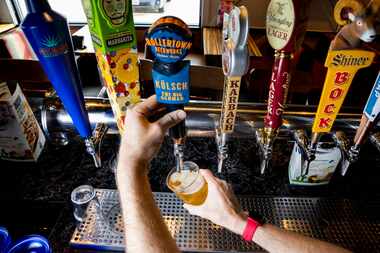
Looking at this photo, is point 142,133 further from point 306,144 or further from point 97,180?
point 306,144

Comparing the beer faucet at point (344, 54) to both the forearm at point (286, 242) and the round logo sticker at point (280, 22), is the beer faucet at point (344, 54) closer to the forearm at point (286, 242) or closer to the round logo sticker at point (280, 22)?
the round logo sticker at point (280, 22)

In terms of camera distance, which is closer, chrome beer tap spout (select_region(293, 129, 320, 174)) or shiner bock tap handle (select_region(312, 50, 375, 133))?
shiner bock tap handle (select_region(312, 50, 375, 133))

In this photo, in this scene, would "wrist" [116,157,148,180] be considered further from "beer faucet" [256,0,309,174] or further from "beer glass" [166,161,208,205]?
"beer faucet" [256,0,309,174]

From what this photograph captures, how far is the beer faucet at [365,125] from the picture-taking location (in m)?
0.70

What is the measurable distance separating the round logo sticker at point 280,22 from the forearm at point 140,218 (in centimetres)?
49

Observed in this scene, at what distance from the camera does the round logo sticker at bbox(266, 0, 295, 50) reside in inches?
23.9

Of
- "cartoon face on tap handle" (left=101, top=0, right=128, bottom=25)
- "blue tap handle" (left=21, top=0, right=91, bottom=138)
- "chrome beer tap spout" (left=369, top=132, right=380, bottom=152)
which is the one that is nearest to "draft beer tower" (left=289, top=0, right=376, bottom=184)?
"chrome beer tap spout" (left=369, top=132, right=380, bottom=152)

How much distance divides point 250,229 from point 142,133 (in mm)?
438

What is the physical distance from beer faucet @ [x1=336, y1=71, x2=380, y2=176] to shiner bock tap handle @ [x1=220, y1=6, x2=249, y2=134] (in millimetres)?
362

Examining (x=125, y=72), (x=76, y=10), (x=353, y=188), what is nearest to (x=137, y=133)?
(x=125, y=72)

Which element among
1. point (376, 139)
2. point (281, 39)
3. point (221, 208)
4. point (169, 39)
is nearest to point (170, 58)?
point (169, 39)

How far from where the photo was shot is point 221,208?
0.84 metres

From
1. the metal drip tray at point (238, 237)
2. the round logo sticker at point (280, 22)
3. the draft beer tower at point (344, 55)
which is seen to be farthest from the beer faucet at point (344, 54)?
the metal drip tray at point (238, 237)

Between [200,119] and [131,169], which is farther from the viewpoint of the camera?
[200,119]
